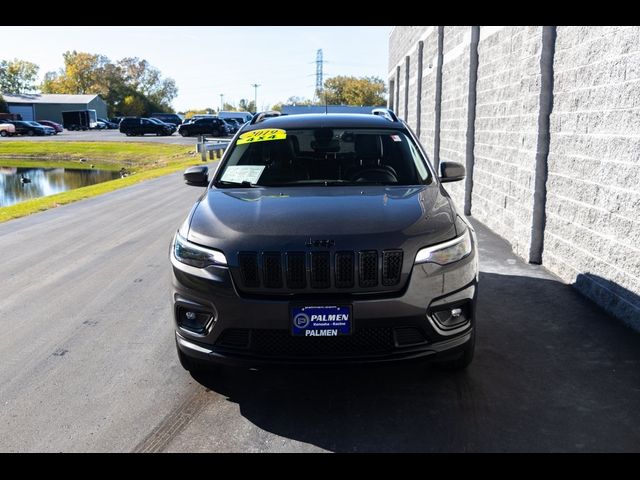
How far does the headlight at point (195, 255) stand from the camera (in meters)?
3.68

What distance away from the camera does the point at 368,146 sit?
17.4 feet

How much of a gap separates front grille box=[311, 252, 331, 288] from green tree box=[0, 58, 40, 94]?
14183 cm

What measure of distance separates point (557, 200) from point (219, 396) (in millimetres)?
4530

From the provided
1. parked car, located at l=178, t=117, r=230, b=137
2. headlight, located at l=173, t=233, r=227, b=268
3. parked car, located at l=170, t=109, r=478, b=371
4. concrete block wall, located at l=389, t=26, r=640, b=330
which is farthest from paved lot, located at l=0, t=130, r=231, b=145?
parked car, located at l=170, t=109, r=478, b=371

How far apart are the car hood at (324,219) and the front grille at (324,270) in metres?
0.05

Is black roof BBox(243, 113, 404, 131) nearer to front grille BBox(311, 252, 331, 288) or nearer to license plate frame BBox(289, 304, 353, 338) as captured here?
front grille BBox(311, 252, 331, 288)

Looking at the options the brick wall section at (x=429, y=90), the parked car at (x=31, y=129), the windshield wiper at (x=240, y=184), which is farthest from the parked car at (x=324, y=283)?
the parked car at (x=31, y=129)

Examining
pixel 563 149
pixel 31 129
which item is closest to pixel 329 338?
pixel 563 149

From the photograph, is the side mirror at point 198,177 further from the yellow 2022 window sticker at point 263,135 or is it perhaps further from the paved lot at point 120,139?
the paved lot at point 120,139

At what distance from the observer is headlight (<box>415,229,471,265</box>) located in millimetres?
3650

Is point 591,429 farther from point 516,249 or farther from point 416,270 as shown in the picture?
point 516,249

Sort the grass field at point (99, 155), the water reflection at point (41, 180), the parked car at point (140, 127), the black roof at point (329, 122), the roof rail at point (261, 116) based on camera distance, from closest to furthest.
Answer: the black roof at point (329, 122), the roof rail at point (261, 116), the water reflection at point (41, 180), the grass field at point (99, 155), the parked car at point (140, 127)
